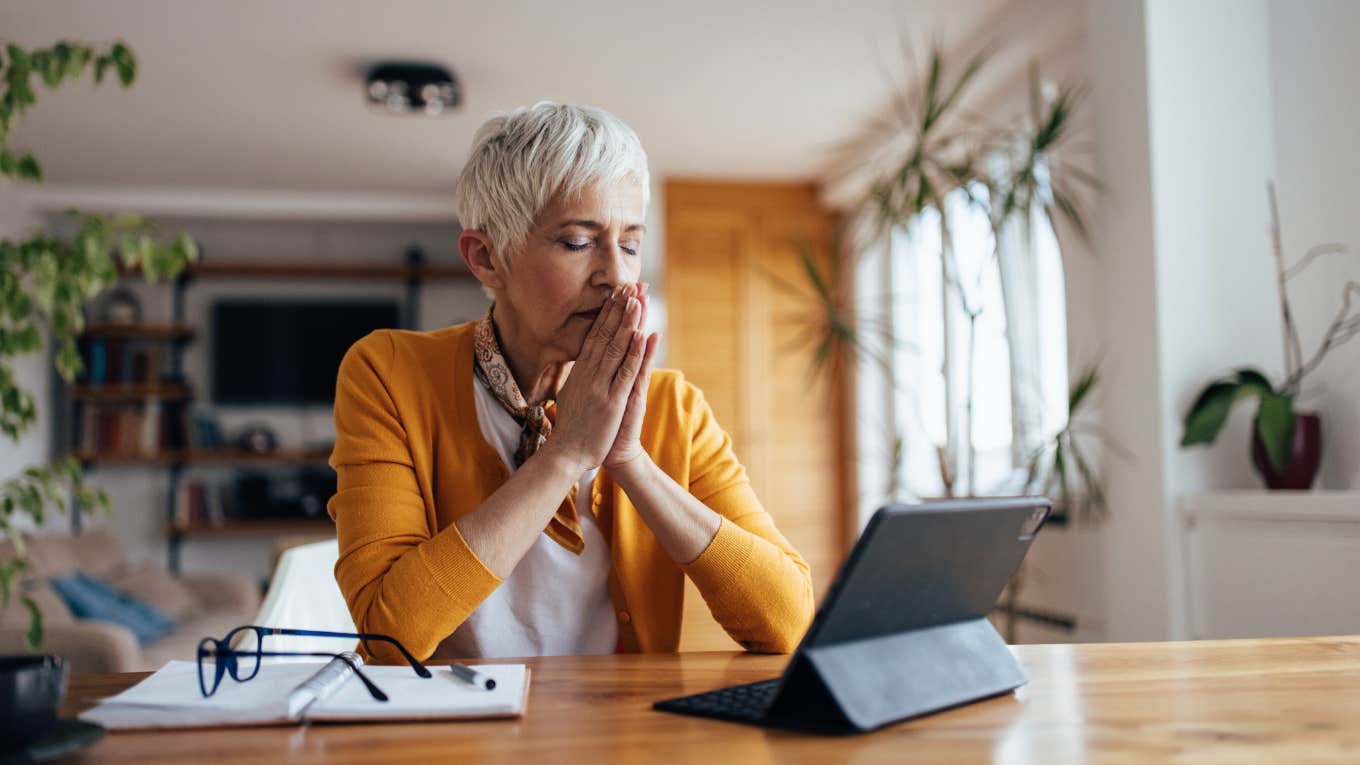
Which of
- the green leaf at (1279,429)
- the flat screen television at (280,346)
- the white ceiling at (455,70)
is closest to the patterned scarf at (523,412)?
the green leaf at (1279,429)

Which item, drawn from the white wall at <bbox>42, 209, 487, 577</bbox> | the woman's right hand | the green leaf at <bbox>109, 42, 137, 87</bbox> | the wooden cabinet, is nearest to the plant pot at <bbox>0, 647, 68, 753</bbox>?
the woman's right hand

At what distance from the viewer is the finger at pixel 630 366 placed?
1224 mm

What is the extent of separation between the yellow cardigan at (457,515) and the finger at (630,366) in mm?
202

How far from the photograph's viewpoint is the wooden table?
699 mm

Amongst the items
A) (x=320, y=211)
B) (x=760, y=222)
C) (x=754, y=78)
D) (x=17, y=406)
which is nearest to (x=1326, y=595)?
(x=17, y=406)

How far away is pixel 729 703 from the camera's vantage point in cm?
83

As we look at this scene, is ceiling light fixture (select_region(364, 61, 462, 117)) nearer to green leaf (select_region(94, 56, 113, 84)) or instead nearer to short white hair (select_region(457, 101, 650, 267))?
green leaf (select_region(94, 56, 113, 84))

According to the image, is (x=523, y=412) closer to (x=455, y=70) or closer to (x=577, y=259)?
(x=577, y=259)

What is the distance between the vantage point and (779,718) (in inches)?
30.9

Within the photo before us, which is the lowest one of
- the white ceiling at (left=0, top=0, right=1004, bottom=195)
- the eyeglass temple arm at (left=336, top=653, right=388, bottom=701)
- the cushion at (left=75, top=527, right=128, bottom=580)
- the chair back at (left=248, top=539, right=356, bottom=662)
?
the cushion at (left=75, top=527, right=128, bottom=580)

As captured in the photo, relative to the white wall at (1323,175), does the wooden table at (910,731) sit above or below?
below

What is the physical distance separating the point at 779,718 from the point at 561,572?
0.64 m

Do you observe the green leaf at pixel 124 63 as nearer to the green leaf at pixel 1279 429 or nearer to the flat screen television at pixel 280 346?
the green leaf at pixel 1279 429

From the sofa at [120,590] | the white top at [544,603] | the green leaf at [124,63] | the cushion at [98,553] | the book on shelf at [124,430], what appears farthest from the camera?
the book on shelf at [124,430]
